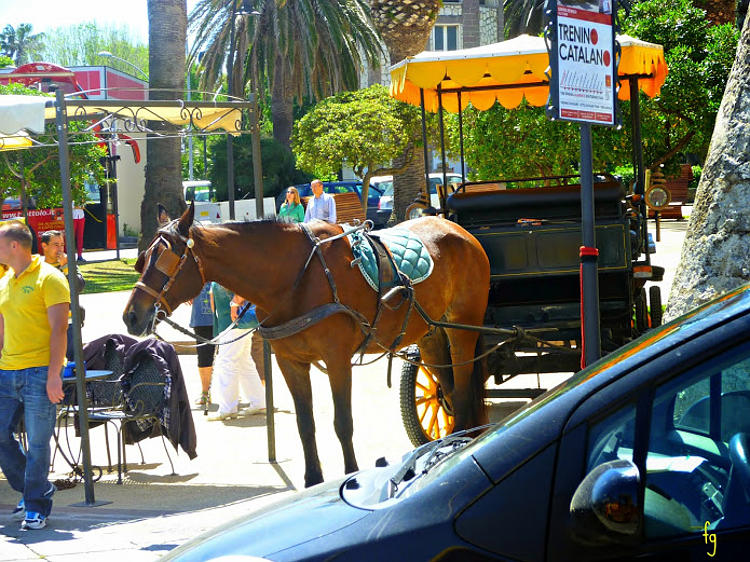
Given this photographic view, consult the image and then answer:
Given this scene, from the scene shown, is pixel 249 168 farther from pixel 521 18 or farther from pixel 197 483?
pixel 197 483

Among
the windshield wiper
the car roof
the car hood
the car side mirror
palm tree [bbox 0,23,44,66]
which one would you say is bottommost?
the car hood

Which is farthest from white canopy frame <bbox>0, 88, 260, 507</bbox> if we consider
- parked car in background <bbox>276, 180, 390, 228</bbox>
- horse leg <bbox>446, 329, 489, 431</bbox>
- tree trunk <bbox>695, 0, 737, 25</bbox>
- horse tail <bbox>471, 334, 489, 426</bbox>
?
parked car in background <bbox>276, 180, 390, 228</bbox>

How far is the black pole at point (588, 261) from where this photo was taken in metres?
5.29

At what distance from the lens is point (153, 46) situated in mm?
20828

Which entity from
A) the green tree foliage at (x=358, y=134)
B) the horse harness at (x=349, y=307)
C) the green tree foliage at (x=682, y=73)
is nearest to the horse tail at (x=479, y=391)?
the horse harness at (x=349, y=307)

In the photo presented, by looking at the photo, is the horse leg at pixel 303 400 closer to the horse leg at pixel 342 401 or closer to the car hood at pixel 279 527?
the horse leg at pixel 342 401

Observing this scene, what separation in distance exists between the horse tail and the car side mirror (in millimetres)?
5248

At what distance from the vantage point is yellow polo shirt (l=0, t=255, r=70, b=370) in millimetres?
6797

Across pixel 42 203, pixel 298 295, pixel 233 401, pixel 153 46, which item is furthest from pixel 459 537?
pixel 42 203

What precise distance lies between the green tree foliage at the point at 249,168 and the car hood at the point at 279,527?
34219 mm

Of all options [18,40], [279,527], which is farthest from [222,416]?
[18,40]

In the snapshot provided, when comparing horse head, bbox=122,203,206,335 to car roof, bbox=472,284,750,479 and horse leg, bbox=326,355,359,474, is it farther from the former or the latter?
car roof, bbox=472,284,750,479

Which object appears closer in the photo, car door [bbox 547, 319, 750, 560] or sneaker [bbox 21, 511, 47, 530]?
car door [bbox 547, 319, 750, 560]

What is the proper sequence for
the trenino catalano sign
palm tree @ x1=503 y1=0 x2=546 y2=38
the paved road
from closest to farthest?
the trenino catalano sign
the paved road
palm tree @ x1=503 y1=0 x2=546 y2=38
